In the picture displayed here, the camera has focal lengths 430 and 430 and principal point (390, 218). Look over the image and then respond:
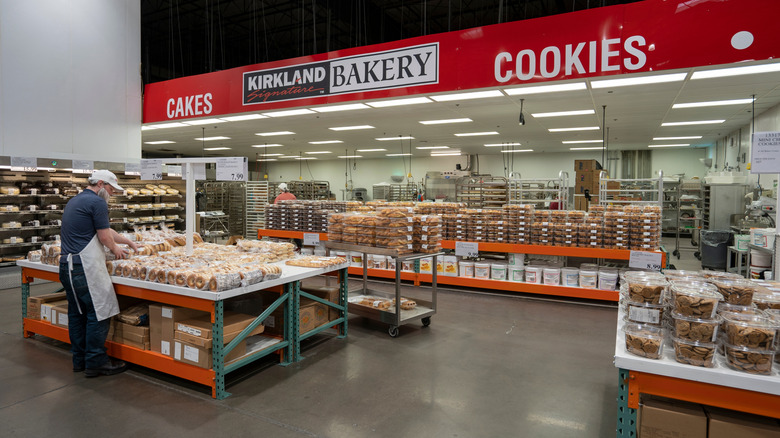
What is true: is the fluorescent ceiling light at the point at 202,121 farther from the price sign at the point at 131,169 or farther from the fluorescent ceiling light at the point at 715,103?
the fluorescent ceiling light at the point at 715,103

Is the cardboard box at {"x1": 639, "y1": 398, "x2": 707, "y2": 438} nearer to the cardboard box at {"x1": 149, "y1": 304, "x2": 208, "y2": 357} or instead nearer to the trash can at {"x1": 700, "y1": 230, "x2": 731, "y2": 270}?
the cardboard box at {"x1": 149, "y1": 304, "x2": 208, "y2": 357}

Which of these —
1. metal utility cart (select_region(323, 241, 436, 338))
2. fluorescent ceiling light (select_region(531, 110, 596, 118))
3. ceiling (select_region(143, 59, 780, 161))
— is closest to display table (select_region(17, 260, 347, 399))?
metal utility cart (select_region(323, 241, 436, 338))

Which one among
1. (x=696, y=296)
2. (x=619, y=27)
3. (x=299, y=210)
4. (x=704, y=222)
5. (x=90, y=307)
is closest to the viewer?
(x=696, y=296)

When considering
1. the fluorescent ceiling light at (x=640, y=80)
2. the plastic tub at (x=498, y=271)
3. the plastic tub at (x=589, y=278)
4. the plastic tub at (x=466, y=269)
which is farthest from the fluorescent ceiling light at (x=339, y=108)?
the plastic tub at (x=589, y=278)

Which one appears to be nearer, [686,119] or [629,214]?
[629,214]

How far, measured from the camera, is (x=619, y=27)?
585cm

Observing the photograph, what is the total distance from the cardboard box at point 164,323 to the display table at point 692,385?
344 centimetres

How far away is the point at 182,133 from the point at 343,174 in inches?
429

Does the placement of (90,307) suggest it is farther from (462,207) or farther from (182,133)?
(182,133)

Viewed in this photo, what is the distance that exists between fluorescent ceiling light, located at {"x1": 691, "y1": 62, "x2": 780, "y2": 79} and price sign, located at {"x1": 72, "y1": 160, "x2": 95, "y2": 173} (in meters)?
10.5

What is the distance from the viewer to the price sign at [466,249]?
7.38 metres

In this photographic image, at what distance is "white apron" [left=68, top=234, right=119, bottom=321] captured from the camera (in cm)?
390

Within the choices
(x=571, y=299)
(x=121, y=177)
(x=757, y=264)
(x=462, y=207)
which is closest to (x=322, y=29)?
(x=121, y=177)
